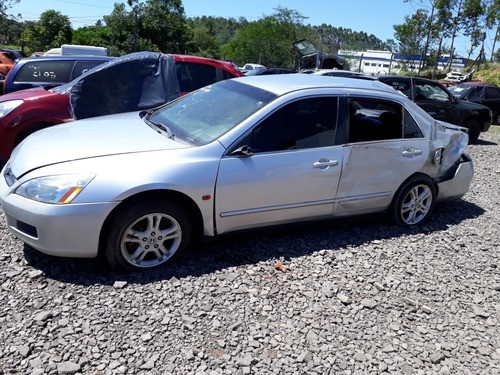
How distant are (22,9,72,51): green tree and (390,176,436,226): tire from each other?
191ft

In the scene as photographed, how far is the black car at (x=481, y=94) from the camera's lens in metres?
16.0

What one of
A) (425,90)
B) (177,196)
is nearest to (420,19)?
(425,90)

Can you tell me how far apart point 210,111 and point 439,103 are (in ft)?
28.2

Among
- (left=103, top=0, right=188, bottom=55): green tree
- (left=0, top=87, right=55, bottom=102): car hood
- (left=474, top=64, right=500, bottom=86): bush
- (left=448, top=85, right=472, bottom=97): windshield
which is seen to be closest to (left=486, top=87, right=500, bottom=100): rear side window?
(left=448, top=85, right=472, bottom=97): windshield

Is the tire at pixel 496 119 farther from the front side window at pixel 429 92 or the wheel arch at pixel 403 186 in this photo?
the wheel arch at pixel 403 186

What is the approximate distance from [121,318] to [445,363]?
2138mm

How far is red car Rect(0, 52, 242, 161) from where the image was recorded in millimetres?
5738

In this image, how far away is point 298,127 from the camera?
4109 millimetres

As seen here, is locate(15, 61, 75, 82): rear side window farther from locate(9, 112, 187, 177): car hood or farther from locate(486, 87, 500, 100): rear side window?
locate(486, 87, 500, 100): rear side window

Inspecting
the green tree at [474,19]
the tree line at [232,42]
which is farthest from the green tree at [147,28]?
the green tree at [474,19]

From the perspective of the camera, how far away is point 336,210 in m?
4.39

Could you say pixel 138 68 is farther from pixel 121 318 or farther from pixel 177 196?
pixel 121 318

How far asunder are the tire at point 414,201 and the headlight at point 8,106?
189 inches

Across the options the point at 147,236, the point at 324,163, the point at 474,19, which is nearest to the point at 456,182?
the point at 324,163
